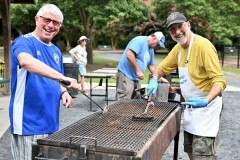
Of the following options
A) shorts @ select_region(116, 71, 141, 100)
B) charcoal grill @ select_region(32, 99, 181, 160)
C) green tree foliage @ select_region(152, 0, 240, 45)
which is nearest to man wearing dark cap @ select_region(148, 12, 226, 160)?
charcoal grill @ select_region(32, 99, 181, 160)

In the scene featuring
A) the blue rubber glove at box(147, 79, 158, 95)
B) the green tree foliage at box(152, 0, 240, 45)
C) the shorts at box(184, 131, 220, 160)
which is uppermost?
the green tree foliage at box(152, 0, 240, 45)

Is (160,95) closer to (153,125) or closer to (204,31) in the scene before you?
(153,125)

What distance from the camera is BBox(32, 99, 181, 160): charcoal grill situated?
2.36 m

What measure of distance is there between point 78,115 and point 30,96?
17.9 feet

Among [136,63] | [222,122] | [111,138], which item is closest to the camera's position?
[111,138]

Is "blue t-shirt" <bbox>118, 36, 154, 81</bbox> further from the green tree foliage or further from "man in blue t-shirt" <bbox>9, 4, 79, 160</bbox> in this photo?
the green tree foliage

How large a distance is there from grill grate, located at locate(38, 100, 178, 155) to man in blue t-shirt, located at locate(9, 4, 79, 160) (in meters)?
0.27

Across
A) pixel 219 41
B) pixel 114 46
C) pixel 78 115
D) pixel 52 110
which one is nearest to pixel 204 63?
pixel 52 110

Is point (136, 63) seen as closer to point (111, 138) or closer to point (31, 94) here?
point (31, 94)

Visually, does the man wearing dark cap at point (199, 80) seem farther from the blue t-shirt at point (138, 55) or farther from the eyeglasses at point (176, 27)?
the blue t-shirt at point (138, 55)

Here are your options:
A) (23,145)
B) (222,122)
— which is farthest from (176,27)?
(222,122)

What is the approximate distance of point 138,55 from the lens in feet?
19.4

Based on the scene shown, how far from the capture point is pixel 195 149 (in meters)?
3.66

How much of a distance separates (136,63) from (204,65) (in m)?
2.41
